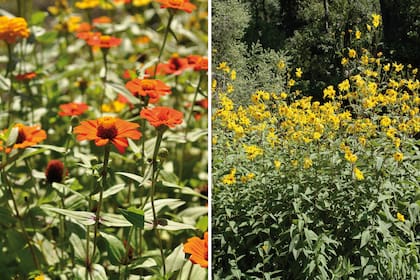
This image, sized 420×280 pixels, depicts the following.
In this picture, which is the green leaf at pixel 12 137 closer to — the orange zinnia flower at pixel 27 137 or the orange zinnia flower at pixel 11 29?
the orange zinnia flower at pixel 27 137

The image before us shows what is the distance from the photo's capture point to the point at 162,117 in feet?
4.53

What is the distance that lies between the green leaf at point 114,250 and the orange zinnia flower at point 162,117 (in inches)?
10.6

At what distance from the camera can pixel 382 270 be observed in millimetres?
1574

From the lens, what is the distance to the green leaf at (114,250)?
4.83 ft

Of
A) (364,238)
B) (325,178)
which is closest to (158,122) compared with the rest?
(325,178)

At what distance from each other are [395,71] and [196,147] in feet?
2.50

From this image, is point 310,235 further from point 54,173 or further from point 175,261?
point 54,173

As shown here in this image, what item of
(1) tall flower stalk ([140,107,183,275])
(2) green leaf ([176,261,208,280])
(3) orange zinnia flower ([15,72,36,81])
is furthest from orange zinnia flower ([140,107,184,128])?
(3) orange zinnia flower ([15,72,36,81])

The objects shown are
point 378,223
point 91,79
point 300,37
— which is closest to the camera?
point 378,223

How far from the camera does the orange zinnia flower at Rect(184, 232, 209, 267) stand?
1411 millimetres


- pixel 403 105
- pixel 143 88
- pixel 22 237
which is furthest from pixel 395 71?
pixel 22 237

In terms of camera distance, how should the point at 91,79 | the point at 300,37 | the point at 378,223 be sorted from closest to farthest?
the point at 378,223 < the point at 300,37 < the point at 91,79

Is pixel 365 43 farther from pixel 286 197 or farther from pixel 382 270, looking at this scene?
pixel 382 270

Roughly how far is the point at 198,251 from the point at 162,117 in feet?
0.91
